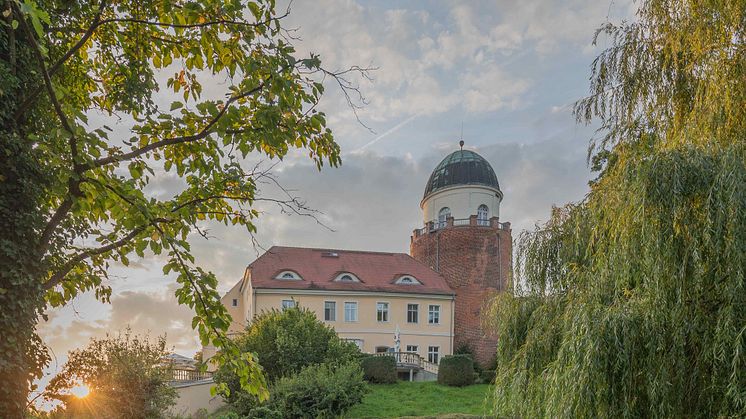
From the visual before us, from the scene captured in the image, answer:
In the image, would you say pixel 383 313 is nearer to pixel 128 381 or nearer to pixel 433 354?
pixel 433 354

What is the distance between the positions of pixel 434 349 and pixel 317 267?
8.01m

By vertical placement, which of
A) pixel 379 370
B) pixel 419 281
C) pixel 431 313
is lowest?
pixel 379 370

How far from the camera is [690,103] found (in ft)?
21.9

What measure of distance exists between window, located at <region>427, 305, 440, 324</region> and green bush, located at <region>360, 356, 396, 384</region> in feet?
24.4

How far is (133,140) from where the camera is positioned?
146 inches

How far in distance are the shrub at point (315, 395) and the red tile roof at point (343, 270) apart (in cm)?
1165

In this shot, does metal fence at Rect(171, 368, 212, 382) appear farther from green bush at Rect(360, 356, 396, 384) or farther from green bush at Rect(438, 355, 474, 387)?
green bush at Rect(438, 355, 474, 387)

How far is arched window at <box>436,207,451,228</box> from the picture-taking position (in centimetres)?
3183

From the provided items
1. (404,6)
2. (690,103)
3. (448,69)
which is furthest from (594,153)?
(404,6)

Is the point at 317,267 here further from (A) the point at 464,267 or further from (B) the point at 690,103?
(B) the point at 690,103

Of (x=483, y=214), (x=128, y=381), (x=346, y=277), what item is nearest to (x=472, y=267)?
(x=483, y=214)

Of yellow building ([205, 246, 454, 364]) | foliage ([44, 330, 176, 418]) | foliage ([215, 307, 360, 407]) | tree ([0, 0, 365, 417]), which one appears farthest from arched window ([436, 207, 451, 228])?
tree ([0, 0, 365, 417])

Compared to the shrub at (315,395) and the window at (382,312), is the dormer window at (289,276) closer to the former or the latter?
the window at (382,312)

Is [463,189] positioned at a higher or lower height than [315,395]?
higher
